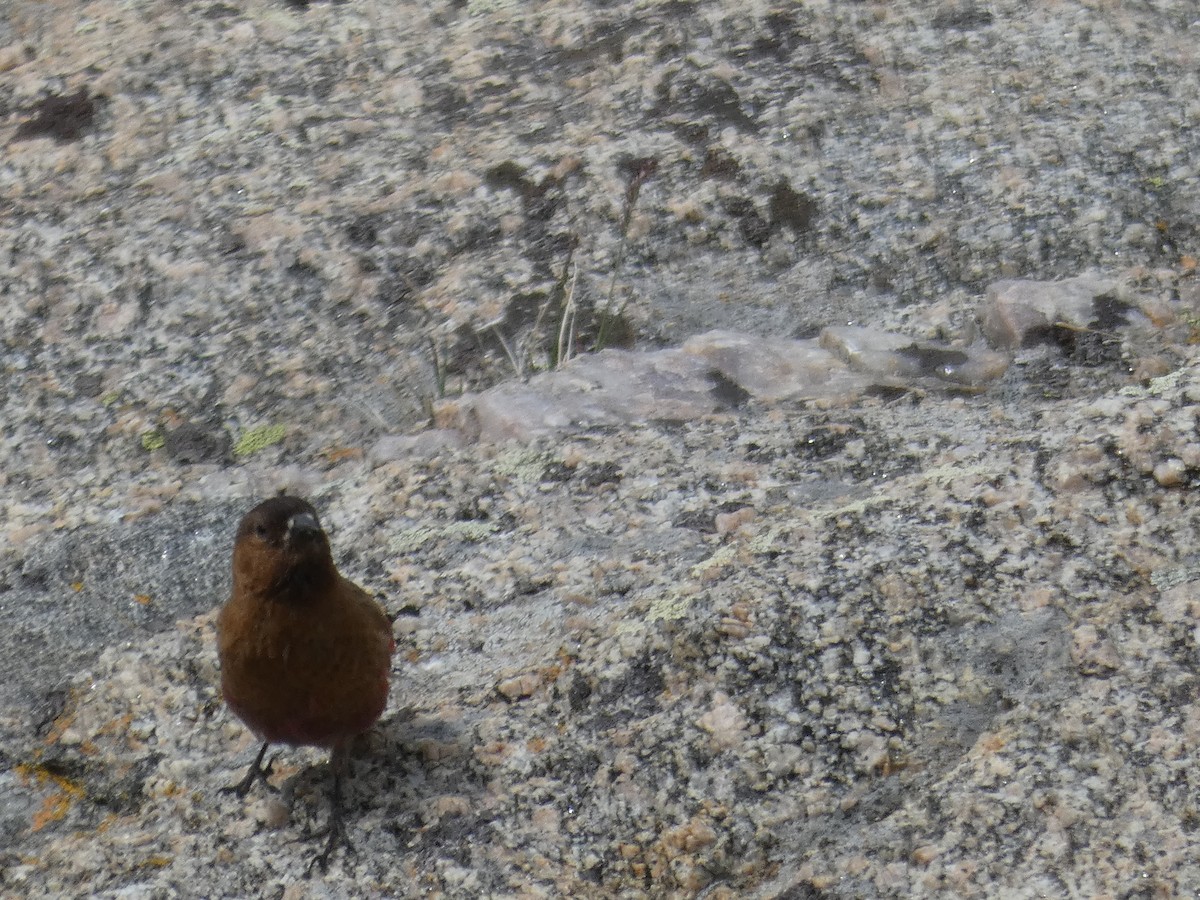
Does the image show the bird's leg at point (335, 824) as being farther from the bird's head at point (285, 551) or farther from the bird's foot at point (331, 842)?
the bird's head at point (285, 551)

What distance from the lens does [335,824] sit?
2.88m

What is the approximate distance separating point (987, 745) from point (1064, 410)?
46.5 inches

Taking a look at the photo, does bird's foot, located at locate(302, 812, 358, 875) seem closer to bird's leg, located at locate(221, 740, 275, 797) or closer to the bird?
the bird

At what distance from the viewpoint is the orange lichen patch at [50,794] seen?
317 centimetres

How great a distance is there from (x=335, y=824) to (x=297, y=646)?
1.37 ft

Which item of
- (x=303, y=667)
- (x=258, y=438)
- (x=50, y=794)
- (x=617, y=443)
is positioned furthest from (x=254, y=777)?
(x=258, y=438)

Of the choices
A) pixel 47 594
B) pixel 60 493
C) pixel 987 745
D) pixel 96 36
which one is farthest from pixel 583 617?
Answer: pixel 96 36

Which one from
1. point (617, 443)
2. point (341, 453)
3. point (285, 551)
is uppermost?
point (285, 551)

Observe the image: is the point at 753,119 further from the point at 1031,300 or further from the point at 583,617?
the point at 583,617

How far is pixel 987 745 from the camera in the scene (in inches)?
107

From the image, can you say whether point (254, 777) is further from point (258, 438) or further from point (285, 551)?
point (258, 438)

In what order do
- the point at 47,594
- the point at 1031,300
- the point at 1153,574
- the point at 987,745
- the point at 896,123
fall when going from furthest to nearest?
the point at 896,123 < the point at 1031,300 < the point at 47,594 < the point at 1153,574 < the point at 987,745

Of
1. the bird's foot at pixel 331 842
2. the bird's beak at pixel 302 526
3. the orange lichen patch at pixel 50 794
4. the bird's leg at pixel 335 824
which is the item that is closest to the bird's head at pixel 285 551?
the bird's beak at pixel 302 526

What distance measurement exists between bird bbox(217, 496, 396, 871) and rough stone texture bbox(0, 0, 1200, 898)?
16 centimetres
